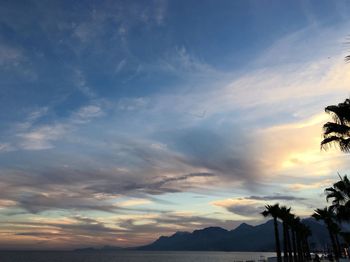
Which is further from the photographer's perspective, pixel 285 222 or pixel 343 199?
pixel 285 222

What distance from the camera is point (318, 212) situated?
71.7 metres

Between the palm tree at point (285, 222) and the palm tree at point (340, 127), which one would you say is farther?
the palm tree at point (285, 222)

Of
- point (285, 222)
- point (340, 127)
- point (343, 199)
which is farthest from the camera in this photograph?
point (285, 222)

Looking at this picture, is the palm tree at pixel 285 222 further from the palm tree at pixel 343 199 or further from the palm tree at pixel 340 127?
the palm tree at pixel 340 127

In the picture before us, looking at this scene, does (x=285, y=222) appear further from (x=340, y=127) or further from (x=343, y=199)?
(x=340, y=127)

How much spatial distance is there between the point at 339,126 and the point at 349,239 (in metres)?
52.1

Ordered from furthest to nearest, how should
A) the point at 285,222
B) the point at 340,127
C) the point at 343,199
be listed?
the point at 285,222, the point at 343,199, the point at 340,127

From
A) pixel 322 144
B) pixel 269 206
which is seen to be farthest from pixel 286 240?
pixel 322 144

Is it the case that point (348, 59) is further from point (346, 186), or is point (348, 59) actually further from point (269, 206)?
point (269, 206)

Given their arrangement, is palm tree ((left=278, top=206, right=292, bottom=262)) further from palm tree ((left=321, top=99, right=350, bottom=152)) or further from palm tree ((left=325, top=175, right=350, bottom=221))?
palm tree ((left=321, top=99, right=350, bottom=152))

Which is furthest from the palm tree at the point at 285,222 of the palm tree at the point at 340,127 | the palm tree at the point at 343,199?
the palm tree at the point at 340,127

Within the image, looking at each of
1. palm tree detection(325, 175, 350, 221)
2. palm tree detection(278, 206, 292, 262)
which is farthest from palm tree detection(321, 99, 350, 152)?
palm tree detection(278, 206, 292, 262)

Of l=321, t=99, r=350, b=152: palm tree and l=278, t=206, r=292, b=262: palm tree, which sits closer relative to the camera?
l=321, t=99, r=350, b=152: palm tree

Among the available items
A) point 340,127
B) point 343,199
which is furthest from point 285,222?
point 340,127
